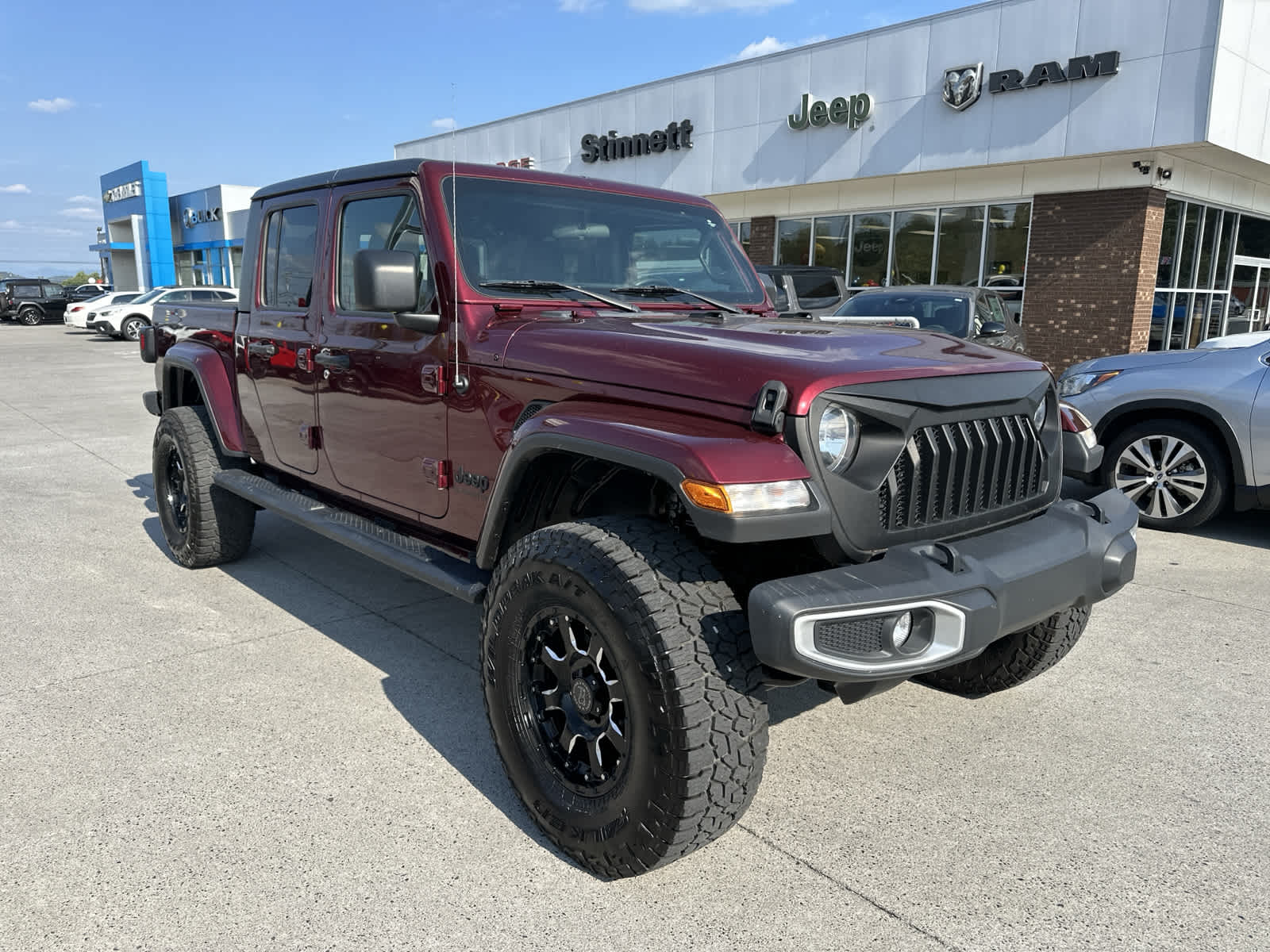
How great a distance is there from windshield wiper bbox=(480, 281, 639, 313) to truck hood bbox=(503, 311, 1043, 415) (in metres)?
0.10

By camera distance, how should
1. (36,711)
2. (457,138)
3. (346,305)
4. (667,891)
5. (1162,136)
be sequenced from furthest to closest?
(457,138)
(1162,136)
(346,305)
(36,711)
(667,891)

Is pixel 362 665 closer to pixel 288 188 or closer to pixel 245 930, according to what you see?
pixel 245 930

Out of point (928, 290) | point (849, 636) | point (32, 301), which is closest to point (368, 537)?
point (849, 636)

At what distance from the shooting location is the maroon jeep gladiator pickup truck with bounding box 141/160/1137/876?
2.25 metres

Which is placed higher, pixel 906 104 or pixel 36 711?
pixel 906 104

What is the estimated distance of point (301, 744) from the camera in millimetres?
3246

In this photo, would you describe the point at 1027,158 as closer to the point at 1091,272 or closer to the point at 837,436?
the point at 1091,272

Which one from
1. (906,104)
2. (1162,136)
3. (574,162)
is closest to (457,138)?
(574,162)

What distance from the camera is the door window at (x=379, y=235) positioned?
11.1 feet

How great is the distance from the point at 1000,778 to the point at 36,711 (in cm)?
349

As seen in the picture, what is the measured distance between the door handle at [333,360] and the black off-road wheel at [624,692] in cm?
147

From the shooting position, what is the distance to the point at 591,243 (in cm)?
366

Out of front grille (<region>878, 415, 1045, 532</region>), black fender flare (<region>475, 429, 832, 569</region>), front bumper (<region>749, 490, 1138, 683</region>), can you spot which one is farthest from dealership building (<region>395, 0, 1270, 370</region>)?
black fender flare (<region>475, 429, 832, 569</region>)

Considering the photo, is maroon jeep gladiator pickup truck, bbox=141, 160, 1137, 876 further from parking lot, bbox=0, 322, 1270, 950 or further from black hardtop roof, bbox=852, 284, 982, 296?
black hardtop roof, bbox=852, 284, 982, 296
